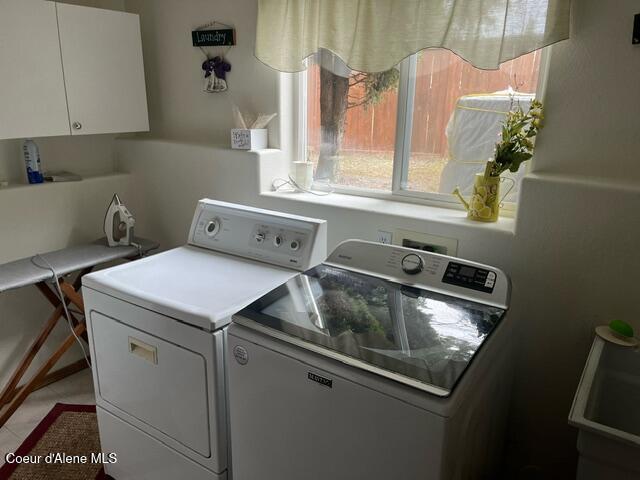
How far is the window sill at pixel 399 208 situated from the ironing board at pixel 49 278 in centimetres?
83

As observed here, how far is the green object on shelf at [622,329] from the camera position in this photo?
1450 mm

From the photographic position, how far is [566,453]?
175 cm

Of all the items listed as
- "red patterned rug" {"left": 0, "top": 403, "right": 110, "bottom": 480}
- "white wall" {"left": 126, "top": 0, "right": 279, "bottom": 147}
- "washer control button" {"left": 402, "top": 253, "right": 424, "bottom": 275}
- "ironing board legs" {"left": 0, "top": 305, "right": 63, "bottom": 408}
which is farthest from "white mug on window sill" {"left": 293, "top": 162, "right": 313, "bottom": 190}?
"red patterned rug" {"left": 0, "top": 403, "right": 110, "bottom": 480}

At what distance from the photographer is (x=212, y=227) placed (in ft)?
6.88

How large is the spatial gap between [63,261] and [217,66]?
121cm

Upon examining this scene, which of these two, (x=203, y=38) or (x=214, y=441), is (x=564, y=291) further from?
(x=203, y=38)

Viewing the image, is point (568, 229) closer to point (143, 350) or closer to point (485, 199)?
point (485, 199)

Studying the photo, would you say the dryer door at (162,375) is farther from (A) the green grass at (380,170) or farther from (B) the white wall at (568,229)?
(A) the green grass at (380,170)

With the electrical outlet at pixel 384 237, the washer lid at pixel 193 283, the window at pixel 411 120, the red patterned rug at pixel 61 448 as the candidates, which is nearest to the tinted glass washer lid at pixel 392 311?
the washer lid at pixel 193 283

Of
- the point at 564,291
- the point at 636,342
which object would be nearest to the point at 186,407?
the point at 564,291

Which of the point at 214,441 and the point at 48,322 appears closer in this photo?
the point at 214,441

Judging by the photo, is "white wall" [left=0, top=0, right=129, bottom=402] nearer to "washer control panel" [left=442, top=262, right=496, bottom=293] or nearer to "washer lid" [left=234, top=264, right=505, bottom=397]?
"washer lid" [left=234, top=264, right=505, bottom=397]

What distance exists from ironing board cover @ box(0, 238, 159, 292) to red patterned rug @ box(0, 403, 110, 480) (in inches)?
32.4

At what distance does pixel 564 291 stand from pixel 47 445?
236 centimetres
